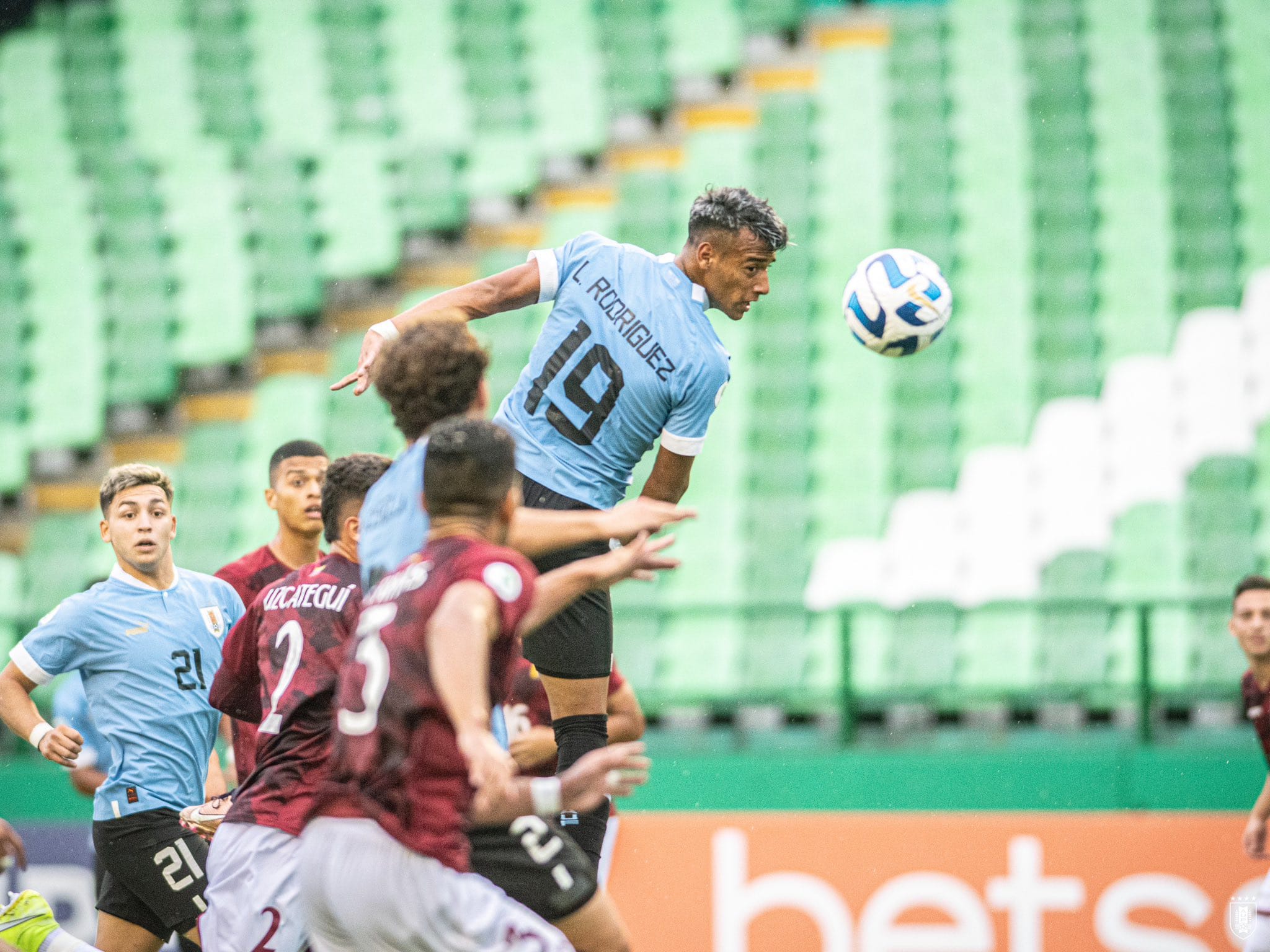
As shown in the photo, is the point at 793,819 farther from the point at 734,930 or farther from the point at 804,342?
the point at 804,342

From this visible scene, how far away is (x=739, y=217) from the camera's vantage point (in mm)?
5871

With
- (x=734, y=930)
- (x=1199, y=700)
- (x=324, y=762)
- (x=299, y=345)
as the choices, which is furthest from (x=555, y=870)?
(x=299, y=345)

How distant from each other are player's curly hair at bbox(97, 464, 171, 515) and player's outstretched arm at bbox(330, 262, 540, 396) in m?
1.37

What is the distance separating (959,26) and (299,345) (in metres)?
6.79

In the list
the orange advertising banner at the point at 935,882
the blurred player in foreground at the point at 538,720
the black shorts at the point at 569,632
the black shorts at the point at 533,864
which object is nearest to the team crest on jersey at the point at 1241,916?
the orange advertising banner at the point at 935,882

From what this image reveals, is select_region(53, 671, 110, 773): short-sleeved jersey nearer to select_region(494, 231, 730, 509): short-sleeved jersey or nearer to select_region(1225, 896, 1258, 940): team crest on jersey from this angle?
select_region(494, 231, 730, 509): short-sleeved jersey

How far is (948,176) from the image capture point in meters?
13.8

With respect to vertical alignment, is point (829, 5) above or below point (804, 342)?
→ above

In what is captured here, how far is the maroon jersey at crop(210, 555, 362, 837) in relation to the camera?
4.97 metres

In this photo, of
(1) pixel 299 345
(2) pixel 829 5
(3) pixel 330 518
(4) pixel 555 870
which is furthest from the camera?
(2) pixel 829 5

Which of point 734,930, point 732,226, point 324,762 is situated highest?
point 732,226

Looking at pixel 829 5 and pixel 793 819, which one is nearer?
pixel 793 819

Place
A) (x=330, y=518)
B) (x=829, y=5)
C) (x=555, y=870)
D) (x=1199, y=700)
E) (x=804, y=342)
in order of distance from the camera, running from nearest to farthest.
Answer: (x=555, y=870)
(x=330, y=518)
(x=1199, y=700)
(x=804, y=342)
(x=829, y=5)

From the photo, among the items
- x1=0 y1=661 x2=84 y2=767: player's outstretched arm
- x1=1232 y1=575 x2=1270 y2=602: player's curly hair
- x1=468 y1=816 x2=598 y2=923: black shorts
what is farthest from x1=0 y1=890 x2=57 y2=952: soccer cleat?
x1=1232 y1=575 x2=1270 y2=602: player's curly hair
